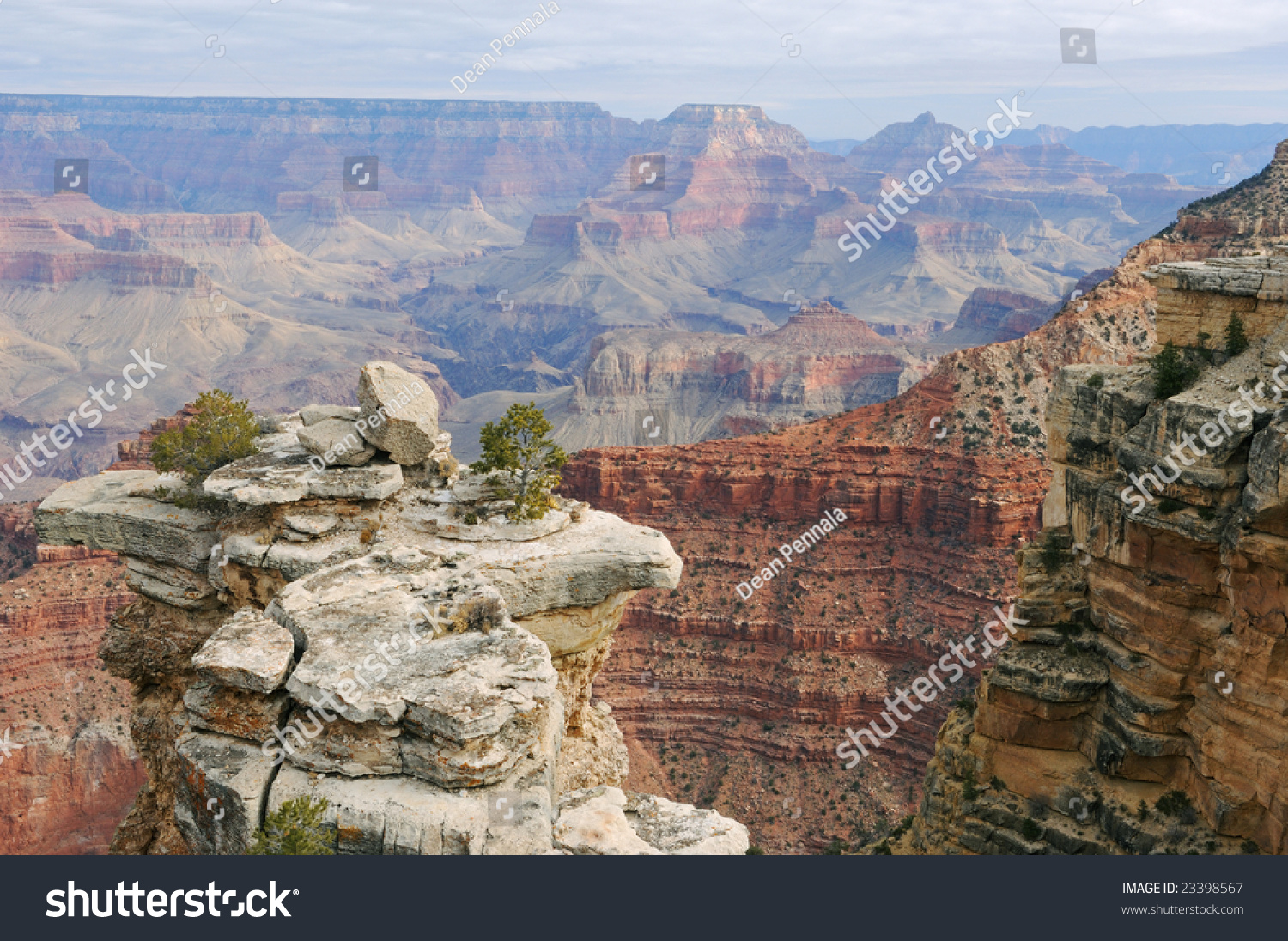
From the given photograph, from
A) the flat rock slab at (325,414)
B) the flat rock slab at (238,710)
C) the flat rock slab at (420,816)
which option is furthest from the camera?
the flat rock slab at (325,414)

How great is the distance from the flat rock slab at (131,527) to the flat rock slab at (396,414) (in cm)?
599

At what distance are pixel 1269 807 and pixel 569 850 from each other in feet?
56.9

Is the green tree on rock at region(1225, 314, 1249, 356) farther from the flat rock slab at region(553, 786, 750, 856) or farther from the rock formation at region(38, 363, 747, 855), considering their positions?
the flat rock slab at region(553, 786, 750, 856)

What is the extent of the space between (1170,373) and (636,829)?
1855 cm

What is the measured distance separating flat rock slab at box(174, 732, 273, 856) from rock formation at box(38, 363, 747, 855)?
46mm

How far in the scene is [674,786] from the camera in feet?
189

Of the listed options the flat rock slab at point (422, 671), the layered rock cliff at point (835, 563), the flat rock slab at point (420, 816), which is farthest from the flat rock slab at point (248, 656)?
the layered rock cliff at point (835, 563)

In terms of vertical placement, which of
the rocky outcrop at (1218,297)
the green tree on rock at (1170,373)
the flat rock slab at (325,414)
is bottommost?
the flat rock slab at (325,414)

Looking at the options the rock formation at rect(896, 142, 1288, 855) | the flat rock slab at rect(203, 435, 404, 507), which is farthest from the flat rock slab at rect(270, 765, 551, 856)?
the rock formation at rect(896, 142, 1288, 855)

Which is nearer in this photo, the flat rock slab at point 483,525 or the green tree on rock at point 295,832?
the green tree on rock at point 295,832

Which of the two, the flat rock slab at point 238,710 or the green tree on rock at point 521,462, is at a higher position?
the green tree on rock at point 521,462

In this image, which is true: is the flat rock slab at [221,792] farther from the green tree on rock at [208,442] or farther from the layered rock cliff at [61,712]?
the layered rock cliff at [61,712]

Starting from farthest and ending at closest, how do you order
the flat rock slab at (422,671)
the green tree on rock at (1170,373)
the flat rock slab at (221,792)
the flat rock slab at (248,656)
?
the green tree on rock at (1170,373), the flat rock slab at (248,656), the flat rock slab at (422,671), the flat rock slab at (221,792)

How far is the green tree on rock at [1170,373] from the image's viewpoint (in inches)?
1069
